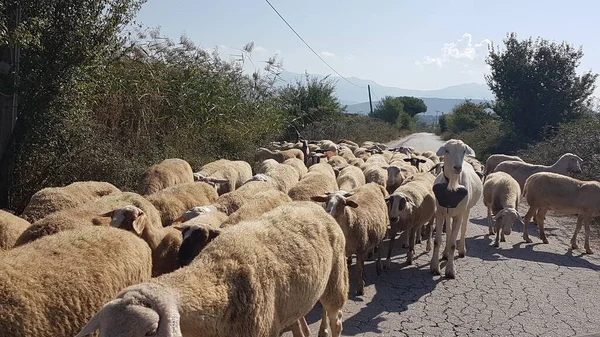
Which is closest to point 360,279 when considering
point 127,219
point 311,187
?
point 311,187

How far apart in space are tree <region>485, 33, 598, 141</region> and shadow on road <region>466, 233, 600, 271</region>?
21340 millimetres

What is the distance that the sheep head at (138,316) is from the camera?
9.12 feet

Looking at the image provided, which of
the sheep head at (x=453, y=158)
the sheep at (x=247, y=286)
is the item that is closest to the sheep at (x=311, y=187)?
the sheep head at (x=453, y=158)

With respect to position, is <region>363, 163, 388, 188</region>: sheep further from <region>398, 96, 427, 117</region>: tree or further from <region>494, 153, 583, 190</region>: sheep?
<region>398, 96, 427, 117</region>: tree

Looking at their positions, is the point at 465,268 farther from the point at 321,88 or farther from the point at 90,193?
the point at 321,88

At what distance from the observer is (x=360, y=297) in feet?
23.8

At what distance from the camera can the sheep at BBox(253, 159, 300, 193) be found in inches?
401

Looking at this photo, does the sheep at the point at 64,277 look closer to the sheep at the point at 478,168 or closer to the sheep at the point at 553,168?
the sheep at the point at 553,168

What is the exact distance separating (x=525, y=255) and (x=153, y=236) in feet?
23.2

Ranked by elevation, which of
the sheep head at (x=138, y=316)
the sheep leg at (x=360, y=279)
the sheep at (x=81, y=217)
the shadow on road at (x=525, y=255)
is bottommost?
the shadow on road at (x=525, y=255)

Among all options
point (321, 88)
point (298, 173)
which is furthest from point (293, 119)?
point (298, 173)

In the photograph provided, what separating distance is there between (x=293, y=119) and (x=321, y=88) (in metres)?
4.92

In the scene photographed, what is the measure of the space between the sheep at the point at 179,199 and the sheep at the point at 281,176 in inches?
62.1

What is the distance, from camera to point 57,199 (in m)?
7.11
